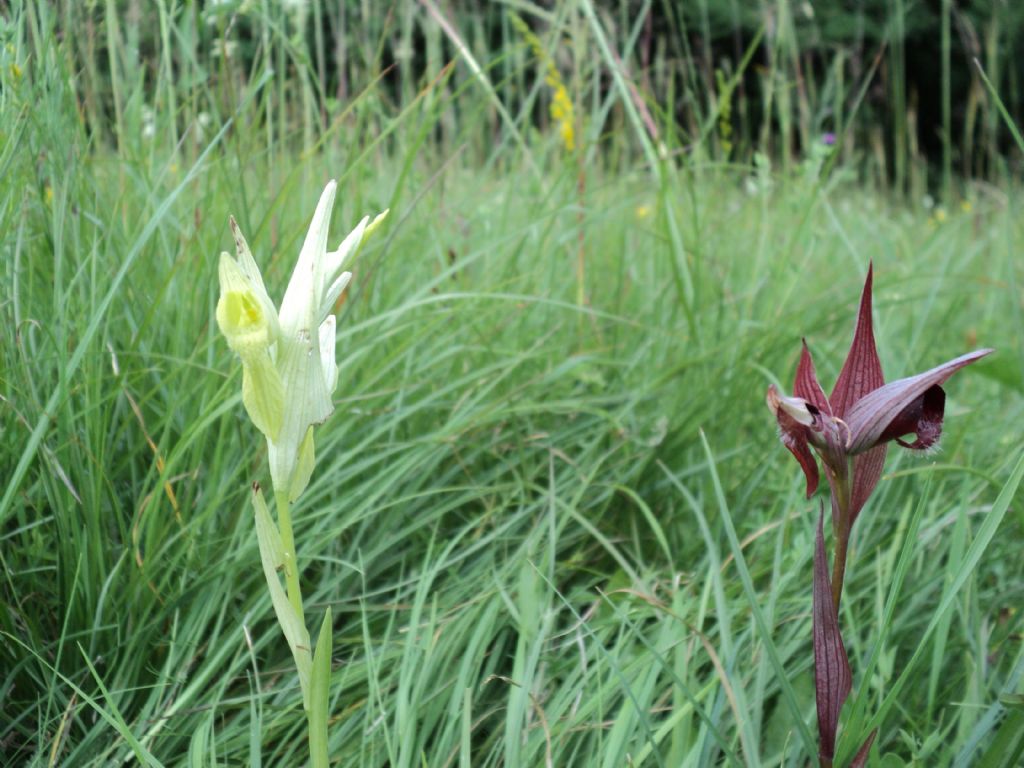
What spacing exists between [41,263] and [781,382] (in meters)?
0.99

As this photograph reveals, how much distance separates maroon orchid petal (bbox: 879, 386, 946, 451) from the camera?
0.54 meters

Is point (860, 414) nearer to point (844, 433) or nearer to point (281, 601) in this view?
point (844, 433)

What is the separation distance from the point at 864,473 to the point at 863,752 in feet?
0.56

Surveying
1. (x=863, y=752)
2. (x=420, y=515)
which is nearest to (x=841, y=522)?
(x=863, y=752)

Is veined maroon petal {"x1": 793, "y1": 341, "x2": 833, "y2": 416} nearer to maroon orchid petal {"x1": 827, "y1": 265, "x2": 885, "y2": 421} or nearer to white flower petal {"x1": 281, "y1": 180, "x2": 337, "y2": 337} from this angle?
maroon orchid petal {"x1": 827, "y1": 265, "x2": 885, "y2": 421}

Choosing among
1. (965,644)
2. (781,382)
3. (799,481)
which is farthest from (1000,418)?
(965,644)

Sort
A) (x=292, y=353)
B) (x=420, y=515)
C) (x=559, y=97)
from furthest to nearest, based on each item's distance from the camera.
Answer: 1. (x=559, y=97)
2. (x=420, y=515)
3. (x=292, y=353)

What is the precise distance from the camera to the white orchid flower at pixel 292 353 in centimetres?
48

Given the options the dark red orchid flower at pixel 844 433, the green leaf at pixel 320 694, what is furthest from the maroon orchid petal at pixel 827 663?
the green leaf at pixel 320 694

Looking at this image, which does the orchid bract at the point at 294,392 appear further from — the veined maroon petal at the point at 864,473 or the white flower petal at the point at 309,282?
the veined maroon petal at the point at 864,473

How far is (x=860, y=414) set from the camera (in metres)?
0.54

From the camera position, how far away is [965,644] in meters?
0.89

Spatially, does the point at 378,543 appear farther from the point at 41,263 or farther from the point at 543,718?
the point at 41,263

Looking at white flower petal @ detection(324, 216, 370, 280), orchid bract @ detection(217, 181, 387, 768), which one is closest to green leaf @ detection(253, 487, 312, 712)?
orchid bract @ detection(217, 181, 387, 768)
